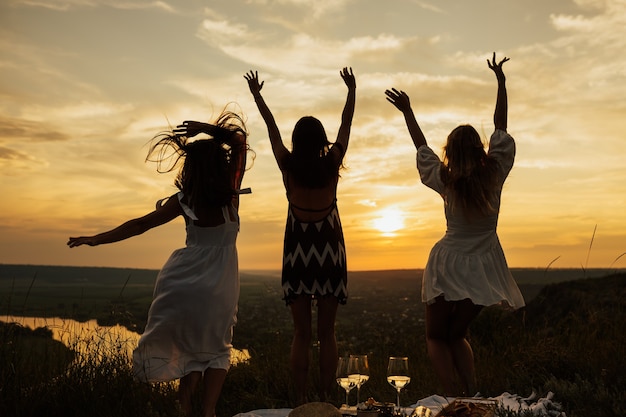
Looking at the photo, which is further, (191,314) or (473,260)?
(473,260)

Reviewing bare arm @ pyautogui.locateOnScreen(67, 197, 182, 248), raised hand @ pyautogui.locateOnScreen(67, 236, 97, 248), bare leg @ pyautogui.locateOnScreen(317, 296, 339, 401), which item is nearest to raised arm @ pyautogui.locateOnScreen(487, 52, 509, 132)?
bare leg @ pyautogui.locateOnScreen(317, 296, 339, 401)

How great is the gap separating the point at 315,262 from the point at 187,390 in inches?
64.0

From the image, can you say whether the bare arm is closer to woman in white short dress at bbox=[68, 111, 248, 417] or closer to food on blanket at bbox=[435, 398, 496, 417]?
woman in white short dress at bbox=[68, 111, 248, 417]

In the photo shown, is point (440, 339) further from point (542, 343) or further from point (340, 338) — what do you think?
point (340, 338)

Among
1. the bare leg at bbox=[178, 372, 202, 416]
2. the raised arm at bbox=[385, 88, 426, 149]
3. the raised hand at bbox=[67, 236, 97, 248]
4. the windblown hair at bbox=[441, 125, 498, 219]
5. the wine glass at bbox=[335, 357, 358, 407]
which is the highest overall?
the raised arm at bbox=[385, 88, 426, 149]

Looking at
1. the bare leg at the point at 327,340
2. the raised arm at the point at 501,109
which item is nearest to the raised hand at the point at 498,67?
the raised arm at the point at 501,109

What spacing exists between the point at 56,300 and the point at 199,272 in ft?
9.02

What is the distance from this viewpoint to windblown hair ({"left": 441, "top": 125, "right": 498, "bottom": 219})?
19.4ft

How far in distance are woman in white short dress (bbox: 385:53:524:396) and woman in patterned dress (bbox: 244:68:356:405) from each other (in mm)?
872

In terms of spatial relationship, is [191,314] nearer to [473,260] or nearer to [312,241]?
[312,241]

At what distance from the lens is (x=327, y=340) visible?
6.33 meters

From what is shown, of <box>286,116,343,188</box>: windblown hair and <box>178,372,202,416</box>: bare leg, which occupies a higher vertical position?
<box>286,116,343,188</box>: windblown hair

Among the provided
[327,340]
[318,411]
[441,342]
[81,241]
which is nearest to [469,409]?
[318,411]

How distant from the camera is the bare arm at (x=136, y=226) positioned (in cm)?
545
